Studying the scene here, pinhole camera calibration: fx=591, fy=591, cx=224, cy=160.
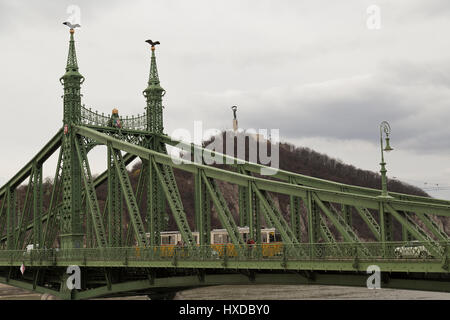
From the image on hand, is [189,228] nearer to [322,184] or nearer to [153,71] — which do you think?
[322,184]

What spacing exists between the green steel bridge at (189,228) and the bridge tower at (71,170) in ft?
0.25

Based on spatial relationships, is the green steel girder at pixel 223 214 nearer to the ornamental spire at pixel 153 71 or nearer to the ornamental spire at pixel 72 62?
the ornamental spire at pixel 153 71

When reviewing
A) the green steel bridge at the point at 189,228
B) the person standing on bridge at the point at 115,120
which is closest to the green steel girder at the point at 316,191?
the green steel bridge at the point at 189,228

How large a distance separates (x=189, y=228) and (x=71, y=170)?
1309 cm

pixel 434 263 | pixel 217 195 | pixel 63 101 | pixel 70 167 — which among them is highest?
pixel 63 101

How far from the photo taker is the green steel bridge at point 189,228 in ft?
73.8

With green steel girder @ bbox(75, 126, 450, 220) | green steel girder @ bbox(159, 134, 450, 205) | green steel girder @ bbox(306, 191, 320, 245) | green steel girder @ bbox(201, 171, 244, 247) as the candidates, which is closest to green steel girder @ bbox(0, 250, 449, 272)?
green steel girder @ bbox(306, 191, 320, 245)

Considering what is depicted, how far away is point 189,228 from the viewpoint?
34406 millimetres

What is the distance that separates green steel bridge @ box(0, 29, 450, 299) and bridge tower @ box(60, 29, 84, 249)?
77 millimetres
